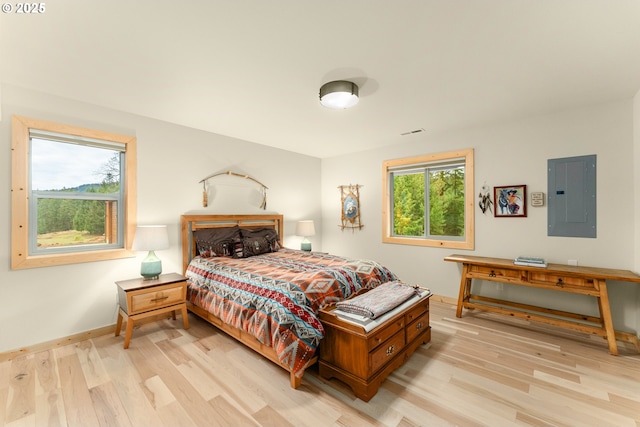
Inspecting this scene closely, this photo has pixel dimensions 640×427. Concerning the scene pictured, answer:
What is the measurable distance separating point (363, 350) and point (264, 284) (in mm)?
985

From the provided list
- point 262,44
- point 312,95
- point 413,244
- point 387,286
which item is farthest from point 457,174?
point 262,44

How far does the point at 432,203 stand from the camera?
4.18m

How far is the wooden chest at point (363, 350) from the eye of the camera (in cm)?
189

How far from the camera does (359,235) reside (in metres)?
4.93

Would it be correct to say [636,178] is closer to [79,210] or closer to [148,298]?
[148,298]

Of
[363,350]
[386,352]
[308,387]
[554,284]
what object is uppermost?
[554,284]

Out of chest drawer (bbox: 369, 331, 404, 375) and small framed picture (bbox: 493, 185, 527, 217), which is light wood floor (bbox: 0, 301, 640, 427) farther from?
small framed picture (bbox: 493, 185, 527, 217)

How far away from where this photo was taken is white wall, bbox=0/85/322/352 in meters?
2.46

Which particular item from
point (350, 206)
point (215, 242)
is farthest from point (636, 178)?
point (215, 242)

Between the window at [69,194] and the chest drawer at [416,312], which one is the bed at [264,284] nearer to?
the chest drawer at [416,312]

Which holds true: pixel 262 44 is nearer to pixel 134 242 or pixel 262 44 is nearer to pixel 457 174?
pixel 134 242

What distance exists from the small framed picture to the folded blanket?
1.76m

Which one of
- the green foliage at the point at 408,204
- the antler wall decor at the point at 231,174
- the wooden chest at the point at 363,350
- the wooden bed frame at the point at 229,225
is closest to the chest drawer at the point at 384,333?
the wooden chest at the point at 363,350

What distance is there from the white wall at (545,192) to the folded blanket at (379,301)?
161 cm
